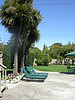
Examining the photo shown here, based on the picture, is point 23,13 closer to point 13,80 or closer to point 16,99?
point 13,80

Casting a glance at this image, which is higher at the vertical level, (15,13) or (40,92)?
(15,13)

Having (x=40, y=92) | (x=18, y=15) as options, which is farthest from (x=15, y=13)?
(x=40, y=92)

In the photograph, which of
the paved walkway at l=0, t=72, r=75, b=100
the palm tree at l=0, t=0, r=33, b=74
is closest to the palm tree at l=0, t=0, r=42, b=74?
the palm tree at l=0, t=0, r=33, b=74

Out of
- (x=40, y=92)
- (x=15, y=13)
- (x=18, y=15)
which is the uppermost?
(x=15, y=13)

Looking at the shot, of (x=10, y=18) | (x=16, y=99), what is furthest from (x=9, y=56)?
(x=16, y=99)

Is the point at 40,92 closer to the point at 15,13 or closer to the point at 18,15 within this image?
the point at 18,15

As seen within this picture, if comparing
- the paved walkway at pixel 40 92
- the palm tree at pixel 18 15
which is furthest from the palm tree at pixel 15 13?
the paved walkway at pixel 40 92

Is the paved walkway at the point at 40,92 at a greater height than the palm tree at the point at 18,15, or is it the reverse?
the palm tree at the point at 18,15

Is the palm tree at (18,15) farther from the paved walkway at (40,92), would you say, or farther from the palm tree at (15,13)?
the paved walkway at (40,92)

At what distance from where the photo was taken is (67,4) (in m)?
11.8

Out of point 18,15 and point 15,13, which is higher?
point 15,13

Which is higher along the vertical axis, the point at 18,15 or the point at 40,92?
the point at 18,15

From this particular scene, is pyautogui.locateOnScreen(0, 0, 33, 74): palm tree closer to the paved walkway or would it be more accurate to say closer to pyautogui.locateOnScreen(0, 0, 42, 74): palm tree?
pyautogui.locateOnScreen(0, 0, 42, 74): palm tree

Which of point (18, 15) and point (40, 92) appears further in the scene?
point (18, 15)
